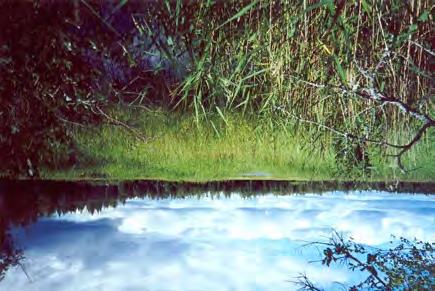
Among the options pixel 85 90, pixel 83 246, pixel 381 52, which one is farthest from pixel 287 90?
pixel 83 246

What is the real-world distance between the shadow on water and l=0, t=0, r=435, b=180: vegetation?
0.12 ft

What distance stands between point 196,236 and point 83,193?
31cm

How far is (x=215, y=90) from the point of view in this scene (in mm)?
1075

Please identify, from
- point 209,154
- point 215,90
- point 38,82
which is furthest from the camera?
point 209,154

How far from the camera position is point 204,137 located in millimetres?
1416

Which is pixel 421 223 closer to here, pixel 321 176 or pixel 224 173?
pixel 321 176

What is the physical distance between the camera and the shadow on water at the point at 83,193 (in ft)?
4.87

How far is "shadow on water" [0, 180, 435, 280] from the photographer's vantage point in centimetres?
148

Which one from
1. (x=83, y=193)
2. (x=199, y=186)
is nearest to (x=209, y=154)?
(x=199, y=186)

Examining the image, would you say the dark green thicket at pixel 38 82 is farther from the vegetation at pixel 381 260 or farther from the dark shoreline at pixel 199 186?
the vegetation at pixel 381 260

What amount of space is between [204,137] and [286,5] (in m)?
0.54

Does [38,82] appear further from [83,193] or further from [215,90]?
[215,90]

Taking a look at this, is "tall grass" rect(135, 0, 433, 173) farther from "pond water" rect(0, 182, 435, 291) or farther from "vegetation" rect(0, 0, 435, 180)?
"pond water" rect(0, 182, 435, 291)

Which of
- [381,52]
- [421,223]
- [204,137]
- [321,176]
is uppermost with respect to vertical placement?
[381,52]
